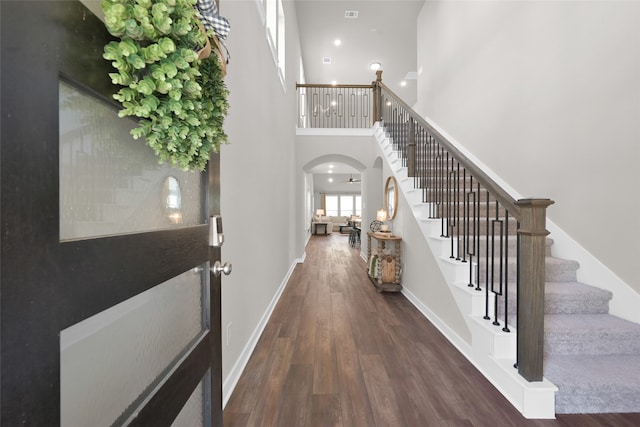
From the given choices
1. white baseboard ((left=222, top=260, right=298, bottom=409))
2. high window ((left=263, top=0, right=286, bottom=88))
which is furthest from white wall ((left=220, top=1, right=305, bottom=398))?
high window ((left=263, top=0, right=286, bottom=88))

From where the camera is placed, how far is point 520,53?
3.00 m

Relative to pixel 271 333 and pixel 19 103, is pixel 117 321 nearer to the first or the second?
pixel 19 103

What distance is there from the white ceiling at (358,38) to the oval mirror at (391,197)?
4160mm

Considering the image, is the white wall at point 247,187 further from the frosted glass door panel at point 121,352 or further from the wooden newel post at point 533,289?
the wooden newel post at point 533,289

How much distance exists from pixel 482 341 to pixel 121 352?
2.17 metres

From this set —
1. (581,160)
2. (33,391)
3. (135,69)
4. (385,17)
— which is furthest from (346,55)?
(33,391)

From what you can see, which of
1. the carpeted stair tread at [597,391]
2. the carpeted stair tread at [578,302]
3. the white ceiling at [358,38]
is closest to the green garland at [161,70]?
the carpeted stair tread at [597,391]

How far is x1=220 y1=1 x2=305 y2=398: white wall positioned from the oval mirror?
187 centimetres

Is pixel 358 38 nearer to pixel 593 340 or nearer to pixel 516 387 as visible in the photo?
pixel 593 340

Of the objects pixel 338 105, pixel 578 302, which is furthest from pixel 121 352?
pixel 338 105

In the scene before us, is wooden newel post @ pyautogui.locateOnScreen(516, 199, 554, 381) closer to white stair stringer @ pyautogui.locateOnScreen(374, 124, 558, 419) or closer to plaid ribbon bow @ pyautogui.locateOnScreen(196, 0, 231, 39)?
Result: white stair stringer @ pyautogui.locateOnScreen(374, 124, 558, 419)

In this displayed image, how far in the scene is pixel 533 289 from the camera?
1.57 meters

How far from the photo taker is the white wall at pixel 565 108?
1.98 meters

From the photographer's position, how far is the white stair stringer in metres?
1.51
